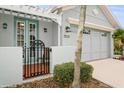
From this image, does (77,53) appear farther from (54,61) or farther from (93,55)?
(93,55)

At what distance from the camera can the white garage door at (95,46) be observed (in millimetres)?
15757

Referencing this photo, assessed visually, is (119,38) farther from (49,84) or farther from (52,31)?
(49,84)

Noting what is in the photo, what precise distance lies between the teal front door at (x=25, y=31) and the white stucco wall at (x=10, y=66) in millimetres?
3772

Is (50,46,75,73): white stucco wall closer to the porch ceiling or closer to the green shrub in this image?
the green shrub

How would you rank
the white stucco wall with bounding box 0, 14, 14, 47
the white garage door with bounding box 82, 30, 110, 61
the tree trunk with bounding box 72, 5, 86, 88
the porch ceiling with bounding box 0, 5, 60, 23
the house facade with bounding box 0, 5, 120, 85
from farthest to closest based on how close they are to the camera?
1. the white garage door with bounding box 82, 30, 110, 61
2. the white stucco wall with bounding box 0, 14, 14, 47
3. the house facade with bounding box 0, 5, 120, 85
4. the porch ceiling with bounding box 0, 5, 60, 23
5. the tree trunk with bounding box 72, 5, 86, 88

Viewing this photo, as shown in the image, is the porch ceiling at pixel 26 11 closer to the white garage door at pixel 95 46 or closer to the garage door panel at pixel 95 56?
the white garage door at pixel 95 46

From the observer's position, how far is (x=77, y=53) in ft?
22.0

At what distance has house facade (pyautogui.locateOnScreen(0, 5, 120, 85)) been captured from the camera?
31.8 feet

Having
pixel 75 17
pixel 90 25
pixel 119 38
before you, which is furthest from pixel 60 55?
pixel 119 38

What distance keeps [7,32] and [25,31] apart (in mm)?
1256

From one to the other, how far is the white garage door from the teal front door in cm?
441

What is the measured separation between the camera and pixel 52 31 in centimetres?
1347

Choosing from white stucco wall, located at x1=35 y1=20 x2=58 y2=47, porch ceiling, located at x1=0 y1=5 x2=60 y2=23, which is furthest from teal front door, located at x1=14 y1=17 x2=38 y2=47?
porch ceiling, located at x1=0 y1=5 x2=60 y2=23

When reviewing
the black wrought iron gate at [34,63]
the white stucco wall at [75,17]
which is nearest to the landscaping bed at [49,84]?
the black wrought iron gate at [34,63]
